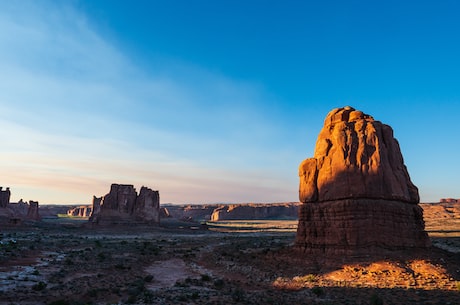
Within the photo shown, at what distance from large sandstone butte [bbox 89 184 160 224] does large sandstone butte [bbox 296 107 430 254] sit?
7382 centimetres

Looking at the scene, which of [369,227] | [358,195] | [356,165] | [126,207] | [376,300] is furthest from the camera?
[126,207]

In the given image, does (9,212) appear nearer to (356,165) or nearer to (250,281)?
(250,281)

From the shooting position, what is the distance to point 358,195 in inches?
969

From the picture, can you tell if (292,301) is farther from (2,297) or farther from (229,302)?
(2,297)

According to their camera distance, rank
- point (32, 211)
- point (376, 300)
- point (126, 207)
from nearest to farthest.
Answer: point (376, 300), point (126, 207), point (32, 211)

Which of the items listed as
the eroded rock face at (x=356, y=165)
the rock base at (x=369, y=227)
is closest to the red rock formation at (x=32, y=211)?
the eroded rock face at (x=356, y=165)

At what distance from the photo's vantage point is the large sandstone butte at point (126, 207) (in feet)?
299

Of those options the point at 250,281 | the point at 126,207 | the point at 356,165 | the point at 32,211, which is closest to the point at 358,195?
the point at 356,165

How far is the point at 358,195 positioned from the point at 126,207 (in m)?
81.3

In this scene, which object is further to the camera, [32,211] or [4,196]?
[32,211]

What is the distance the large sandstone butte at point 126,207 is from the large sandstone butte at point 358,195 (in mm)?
73816

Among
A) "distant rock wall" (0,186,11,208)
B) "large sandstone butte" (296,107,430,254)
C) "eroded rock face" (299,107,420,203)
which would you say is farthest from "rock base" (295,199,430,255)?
"distant rock wall" (0,186,11,208)

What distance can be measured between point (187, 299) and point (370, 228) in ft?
46.9

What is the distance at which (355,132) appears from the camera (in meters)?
26.8
